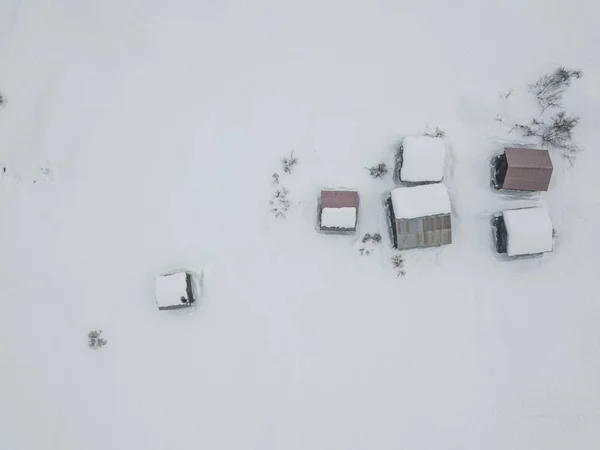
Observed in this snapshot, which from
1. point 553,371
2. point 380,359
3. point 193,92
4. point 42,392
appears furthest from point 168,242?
point 553,371

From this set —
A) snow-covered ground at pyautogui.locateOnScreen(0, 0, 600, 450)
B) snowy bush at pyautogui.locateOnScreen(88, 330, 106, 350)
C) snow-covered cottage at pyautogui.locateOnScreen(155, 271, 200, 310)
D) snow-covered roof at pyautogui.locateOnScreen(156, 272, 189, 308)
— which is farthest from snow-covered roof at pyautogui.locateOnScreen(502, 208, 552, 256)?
snowy bush at pyautogui.locateOnScreen(88, 330, 106, 350)

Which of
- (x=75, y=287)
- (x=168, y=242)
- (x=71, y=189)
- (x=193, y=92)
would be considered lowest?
(x=75, y=287)

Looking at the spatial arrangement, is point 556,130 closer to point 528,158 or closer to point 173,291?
point 528,158

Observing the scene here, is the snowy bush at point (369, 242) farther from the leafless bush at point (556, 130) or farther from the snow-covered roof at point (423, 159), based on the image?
the leafless bush at point (556, 130)

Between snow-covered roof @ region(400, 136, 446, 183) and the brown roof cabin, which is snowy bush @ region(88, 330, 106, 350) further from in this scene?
the brown roof cabin

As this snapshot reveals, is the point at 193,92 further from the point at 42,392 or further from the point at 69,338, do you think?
the point at 42,392

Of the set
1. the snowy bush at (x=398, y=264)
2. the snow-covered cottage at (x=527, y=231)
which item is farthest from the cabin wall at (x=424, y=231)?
the snow-covered cottage at (x=527, y=231)
